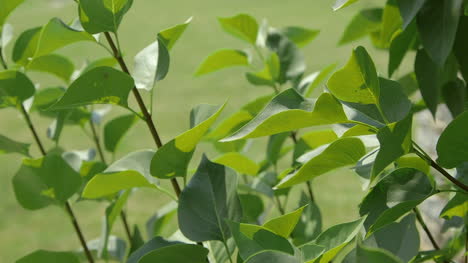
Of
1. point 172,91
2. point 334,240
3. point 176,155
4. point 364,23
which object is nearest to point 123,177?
point 176,155

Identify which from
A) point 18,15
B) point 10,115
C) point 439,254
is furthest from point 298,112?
point 18,15

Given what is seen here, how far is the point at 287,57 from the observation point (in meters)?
0.59

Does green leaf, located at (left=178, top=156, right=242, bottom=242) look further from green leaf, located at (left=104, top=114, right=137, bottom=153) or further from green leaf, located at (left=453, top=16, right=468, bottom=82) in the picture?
green leaf, located at (left=104, top=114, right=137, bottom=153)

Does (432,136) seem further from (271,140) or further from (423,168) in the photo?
(423,168)

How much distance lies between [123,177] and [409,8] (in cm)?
18

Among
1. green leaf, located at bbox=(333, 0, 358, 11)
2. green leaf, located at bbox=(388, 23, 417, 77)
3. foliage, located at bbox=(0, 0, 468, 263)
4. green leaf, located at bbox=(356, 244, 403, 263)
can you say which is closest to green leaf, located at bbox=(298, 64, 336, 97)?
foliage, located at bbox=(0, 0, 468, 263)

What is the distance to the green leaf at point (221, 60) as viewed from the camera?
583mm

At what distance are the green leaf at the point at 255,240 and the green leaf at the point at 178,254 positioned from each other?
4cm

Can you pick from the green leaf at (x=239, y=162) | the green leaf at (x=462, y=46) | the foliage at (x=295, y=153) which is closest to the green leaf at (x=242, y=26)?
the foliage at (x=295, y=153)

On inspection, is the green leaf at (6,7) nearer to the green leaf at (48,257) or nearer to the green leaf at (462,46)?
the green leaf at (48,257)

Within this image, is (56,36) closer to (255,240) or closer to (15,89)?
(15,89)

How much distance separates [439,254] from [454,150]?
10 centimetres

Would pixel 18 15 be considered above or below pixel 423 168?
below

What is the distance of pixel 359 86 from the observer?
31 cm
